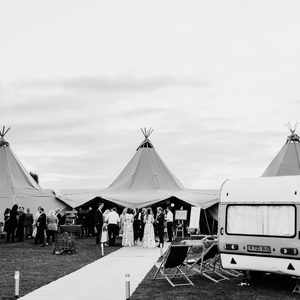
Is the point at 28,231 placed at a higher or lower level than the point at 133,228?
lower

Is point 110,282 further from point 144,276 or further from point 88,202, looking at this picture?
point 88,202

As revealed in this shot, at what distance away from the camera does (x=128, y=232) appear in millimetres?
24234

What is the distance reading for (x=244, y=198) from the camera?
1196 cm

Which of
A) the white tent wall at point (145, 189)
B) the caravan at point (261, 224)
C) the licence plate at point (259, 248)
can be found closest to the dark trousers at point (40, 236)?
the white tent wall at point (145, 189)

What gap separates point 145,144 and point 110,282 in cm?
2686

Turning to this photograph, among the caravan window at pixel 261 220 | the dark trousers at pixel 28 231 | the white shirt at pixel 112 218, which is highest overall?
the caravan window at pixel 261 220

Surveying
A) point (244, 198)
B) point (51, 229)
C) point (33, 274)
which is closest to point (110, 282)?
point (33, 274)

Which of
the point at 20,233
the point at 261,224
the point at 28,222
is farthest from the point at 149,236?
the point at 261,224

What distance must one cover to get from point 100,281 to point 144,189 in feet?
76.7

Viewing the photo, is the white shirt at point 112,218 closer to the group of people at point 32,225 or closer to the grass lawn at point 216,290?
the group of people at point 32,225

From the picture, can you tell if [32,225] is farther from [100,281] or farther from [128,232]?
[100,281]

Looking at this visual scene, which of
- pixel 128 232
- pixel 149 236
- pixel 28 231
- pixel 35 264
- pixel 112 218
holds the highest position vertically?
pixel 112 218

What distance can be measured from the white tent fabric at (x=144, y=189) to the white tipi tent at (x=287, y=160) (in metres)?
5.00

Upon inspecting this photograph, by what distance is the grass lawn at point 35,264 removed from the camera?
39.5 feet
